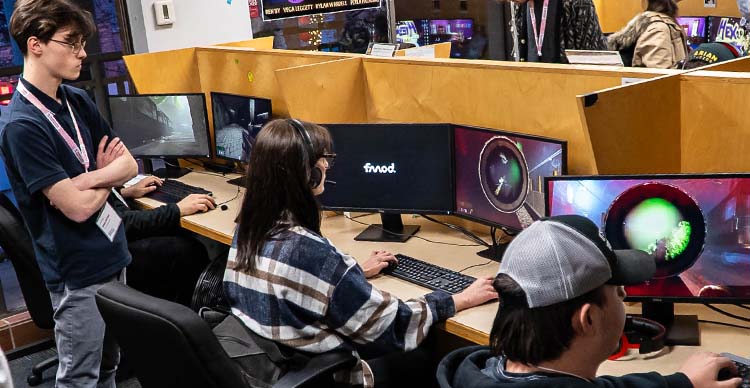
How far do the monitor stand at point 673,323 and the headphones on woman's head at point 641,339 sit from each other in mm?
27

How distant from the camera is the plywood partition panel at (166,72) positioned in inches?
163

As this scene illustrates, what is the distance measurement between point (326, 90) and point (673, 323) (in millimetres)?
1607

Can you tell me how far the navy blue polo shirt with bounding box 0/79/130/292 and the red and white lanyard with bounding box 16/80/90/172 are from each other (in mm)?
11

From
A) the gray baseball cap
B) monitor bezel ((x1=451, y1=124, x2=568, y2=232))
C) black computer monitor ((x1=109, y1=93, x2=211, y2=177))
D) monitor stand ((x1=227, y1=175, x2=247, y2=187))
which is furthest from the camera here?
black computer monitor ((x1=109, y1=93, x2=211, y2=177))

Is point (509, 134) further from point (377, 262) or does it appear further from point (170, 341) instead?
point (170, 341)

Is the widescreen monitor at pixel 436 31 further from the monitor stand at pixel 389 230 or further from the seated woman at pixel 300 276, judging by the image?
the seated woman at pixel 300 276

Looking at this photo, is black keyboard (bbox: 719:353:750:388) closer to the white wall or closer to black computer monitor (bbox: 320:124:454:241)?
black computer monitor (bbox: 320:124:454:241)

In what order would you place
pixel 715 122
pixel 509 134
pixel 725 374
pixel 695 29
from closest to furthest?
pixel 725 374, pixel 715 122, pixel 509 134, pixel 695 29

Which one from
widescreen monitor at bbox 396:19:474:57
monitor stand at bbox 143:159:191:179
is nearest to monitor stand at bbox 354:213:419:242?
monitor stand at bbox 143:159:191:179

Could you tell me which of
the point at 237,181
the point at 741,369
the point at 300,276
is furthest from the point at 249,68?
the point at 741,369

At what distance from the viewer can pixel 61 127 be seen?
8.09ft

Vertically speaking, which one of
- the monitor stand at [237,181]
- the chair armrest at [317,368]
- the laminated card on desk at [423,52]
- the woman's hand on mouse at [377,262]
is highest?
the laminated card on desk at [423,52]

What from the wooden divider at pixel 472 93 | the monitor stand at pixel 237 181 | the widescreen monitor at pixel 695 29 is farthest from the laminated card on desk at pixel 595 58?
the widescreen monitor at pixel 695 29

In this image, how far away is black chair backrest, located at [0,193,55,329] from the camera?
2.94 meters
